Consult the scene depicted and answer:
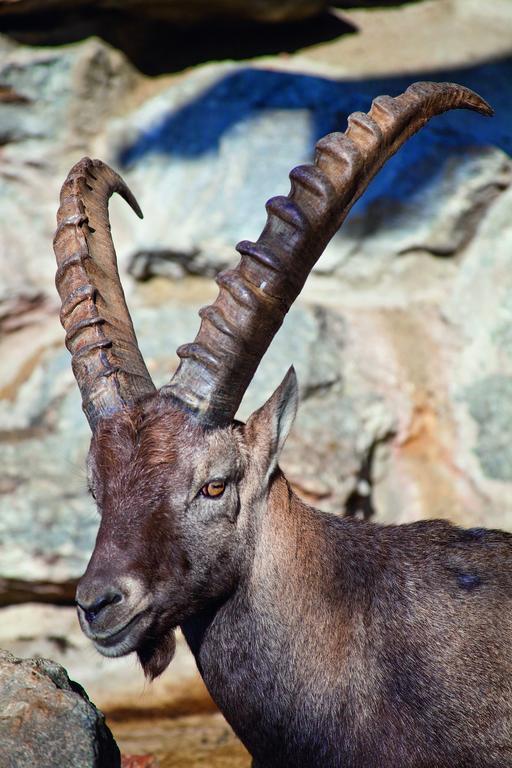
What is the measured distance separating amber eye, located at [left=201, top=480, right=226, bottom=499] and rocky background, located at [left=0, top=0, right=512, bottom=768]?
3.26 metres

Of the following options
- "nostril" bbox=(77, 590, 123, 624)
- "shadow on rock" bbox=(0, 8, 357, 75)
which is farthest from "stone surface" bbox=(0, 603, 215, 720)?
"shadow on rock" bbox=(0, 8, 357, 75)

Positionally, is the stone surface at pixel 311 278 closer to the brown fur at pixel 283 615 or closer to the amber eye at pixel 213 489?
the brown fur at pixel 283 615

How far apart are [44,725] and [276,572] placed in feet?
3.80

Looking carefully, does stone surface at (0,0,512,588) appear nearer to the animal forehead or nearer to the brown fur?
the brown fur

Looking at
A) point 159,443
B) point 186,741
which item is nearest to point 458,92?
point 159,443

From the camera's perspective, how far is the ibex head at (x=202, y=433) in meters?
4.31

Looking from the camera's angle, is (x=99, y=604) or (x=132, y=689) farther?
(x=132, y=689)

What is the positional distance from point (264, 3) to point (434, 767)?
727 cm

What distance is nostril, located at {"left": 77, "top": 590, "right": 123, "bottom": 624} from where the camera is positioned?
164 inches

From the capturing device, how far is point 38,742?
4.38m

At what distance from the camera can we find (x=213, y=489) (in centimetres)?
456

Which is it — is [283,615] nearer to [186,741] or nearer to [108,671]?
[186,741]

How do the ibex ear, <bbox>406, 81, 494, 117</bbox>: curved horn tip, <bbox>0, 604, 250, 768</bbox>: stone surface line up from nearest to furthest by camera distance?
1. the ibex ear
2. <bbox>406, 81, 494, 117</bbox>: curved horn tip
3. <bbox>0, 604, 250, 768</bbox>: stone surface

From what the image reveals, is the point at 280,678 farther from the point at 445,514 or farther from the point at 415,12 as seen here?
the point at 415,12
